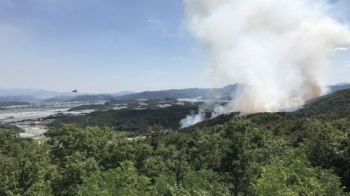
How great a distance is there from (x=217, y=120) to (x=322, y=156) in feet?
408

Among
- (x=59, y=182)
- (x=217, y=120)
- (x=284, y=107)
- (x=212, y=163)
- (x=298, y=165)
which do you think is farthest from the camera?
(x=284, y=107)

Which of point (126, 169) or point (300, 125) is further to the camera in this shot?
point (300, 125)

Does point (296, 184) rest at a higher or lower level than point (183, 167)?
higher

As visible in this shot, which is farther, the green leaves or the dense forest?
the dense forest

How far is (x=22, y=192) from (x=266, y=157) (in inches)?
1338

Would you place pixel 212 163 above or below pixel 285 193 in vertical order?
below

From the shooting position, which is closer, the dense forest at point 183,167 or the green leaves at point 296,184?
the green leaves at point 296,184

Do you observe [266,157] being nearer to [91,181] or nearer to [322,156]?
[322,156]

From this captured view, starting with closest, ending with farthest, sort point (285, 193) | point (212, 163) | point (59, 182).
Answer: point (285, 193), point (59, 182), point (212, 163)

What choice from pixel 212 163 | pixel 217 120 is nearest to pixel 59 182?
pixel 212 163

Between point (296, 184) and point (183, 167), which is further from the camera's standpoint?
point (183, 167)

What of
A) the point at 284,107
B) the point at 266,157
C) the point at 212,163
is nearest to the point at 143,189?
the point at 212,163

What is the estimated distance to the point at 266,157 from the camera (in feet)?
162

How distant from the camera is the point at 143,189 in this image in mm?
33438
